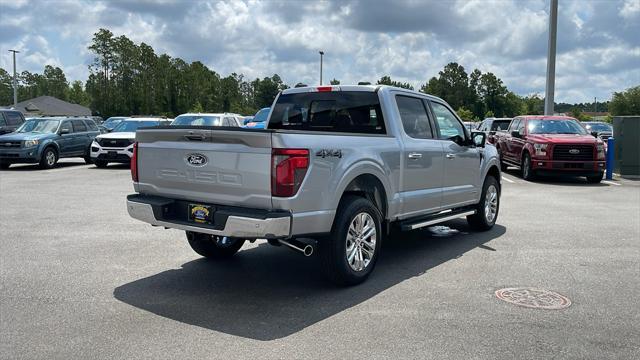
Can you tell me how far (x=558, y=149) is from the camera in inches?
628

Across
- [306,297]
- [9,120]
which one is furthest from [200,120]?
[306,297]

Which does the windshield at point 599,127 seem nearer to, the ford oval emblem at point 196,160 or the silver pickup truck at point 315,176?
the silver pickup truck at point 315,176

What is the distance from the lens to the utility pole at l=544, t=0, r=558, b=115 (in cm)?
2248

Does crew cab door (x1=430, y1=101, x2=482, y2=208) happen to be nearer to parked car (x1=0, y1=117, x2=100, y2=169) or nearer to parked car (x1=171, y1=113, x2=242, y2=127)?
parked car (x1=171, y1=113, x2=242, y2=127)

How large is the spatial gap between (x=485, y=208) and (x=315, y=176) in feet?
14.5

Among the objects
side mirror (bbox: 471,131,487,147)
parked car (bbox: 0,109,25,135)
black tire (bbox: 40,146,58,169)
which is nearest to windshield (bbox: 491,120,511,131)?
side mirror (bbox: 471,131,487,147)

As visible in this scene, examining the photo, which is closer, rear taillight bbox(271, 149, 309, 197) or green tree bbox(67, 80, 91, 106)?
rear taillight bbox(271, 149, 309, 197)

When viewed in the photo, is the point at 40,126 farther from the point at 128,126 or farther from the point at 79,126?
the point at 128,126

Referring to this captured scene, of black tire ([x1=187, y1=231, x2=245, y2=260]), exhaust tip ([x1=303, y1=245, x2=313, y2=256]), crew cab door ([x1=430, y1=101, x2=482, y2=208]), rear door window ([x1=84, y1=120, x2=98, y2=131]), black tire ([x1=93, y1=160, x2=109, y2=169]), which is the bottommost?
black tire ([x1=187, y1=231, x2=245, y2=260])

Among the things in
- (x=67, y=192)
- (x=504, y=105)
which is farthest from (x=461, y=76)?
(x=67, y=192)

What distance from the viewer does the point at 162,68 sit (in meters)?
83.4

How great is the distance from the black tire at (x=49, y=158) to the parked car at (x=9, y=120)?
351 centimetres

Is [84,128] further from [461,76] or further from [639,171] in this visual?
[461,76]

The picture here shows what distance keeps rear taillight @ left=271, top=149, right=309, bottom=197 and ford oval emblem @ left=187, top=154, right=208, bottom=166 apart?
745 millimetres
